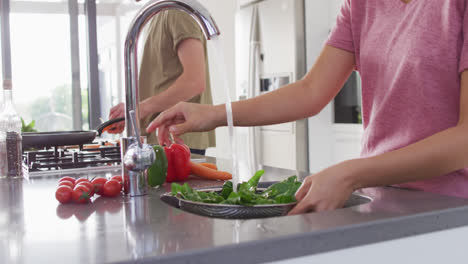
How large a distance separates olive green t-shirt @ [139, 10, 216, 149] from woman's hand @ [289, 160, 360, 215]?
119 centimetres

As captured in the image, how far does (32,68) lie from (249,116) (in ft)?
12.9

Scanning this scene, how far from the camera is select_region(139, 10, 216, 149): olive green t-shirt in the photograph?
1.92 metres

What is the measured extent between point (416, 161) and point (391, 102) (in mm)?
307

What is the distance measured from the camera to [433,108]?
109 centimetres

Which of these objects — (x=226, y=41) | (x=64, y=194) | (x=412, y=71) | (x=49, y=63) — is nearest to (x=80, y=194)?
(x=64, y=194)

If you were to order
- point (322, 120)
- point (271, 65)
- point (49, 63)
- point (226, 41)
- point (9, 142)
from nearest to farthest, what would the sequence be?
point (9, 142) < point (322, 120) < point (271, 65) < point (226, 41) < point (49, 63)

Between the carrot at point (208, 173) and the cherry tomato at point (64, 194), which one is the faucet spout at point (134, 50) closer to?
the cherry tomato at point (64, 194)

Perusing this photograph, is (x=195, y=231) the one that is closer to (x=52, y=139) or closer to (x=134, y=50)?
(x=134, y=50)

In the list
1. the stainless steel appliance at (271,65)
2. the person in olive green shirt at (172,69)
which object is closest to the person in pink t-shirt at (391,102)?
the person in olive green shirt at (172,69)

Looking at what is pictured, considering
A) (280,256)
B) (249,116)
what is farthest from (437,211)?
(249,116)

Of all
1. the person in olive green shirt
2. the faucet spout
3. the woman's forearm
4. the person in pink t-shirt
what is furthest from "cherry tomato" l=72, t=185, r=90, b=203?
the person in olive green shirt

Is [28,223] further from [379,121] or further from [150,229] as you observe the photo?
[379,121]

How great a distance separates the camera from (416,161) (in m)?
0.87

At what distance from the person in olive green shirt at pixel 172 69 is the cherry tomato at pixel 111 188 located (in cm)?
68
